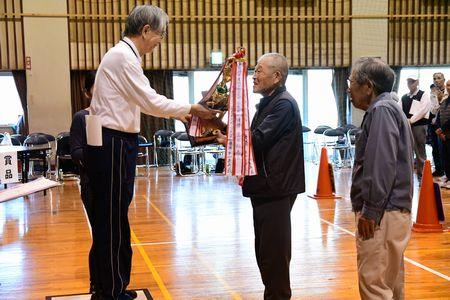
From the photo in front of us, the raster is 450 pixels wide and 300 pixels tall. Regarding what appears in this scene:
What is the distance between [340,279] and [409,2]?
33.9 ft

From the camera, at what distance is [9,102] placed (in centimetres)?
1156

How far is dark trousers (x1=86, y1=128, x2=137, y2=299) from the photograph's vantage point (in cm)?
282

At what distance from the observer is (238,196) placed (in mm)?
8016

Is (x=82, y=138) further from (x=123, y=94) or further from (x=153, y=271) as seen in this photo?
(x=153, y=271)

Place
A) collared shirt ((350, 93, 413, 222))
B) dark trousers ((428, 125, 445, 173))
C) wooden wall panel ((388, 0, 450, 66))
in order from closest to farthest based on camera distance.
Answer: collared shirt ((350, 93, 413, 222))
dark trousers ((428, 125, 445, 173))
wooden wall panel ((388, 0, 450, 66))

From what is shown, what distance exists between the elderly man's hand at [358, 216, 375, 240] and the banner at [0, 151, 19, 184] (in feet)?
14.3

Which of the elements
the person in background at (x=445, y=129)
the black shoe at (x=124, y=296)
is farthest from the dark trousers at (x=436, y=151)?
the black shoe at (x=124, y=296)

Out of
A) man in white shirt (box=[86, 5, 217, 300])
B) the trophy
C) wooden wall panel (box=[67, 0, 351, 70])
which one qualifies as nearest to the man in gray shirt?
the trophy

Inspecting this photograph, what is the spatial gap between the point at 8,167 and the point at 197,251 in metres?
2.43

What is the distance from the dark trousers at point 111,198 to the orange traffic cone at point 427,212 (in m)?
3.59

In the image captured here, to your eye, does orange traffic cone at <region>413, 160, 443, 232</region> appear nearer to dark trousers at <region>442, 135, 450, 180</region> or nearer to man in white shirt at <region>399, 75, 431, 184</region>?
→ dark trousers at <region>442, 135, 450, 180</region>

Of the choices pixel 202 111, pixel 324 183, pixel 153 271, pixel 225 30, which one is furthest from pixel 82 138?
pixel 225 30

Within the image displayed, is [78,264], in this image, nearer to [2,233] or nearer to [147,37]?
[2,233]

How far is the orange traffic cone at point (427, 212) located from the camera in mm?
5500
